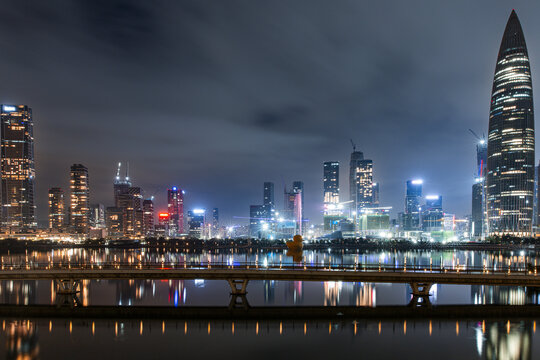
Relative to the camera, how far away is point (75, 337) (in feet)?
139

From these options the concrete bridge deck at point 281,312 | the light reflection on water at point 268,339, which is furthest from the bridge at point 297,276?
the light reflection on water at point 268,339

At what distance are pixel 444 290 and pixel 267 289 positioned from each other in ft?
117

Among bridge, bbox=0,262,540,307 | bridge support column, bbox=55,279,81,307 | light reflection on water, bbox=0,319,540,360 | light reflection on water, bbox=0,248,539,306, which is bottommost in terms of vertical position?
light reflection on water, bbox=0,248,539,306

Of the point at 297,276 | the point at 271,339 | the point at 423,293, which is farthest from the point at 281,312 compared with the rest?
the point at 423,293

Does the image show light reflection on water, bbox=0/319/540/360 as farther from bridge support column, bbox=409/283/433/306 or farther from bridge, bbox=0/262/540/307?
bridge, bbox=0/262/540/307

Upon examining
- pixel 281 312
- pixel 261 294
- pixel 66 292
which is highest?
pixel 66 292

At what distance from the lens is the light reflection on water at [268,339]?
38.2m

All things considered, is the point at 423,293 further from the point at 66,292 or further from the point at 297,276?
the point at 66,292

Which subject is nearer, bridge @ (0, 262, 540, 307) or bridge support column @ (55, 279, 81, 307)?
bridge @ (0, 262, 540, 307)

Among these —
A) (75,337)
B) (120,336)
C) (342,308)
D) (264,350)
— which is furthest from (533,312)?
(75,337)

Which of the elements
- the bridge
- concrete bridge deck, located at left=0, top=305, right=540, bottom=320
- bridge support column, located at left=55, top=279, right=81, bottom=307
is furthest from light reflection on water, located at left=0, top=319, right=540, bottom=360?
bridge support column, located at left=55, top=279, right=81, bottom=307

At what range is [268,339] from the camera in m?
42.2

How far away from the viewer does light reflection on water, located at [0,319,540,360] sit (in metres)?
38.2

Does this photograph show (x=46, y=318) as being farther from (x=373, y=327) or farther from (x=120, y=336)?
(x=373, y=327)
